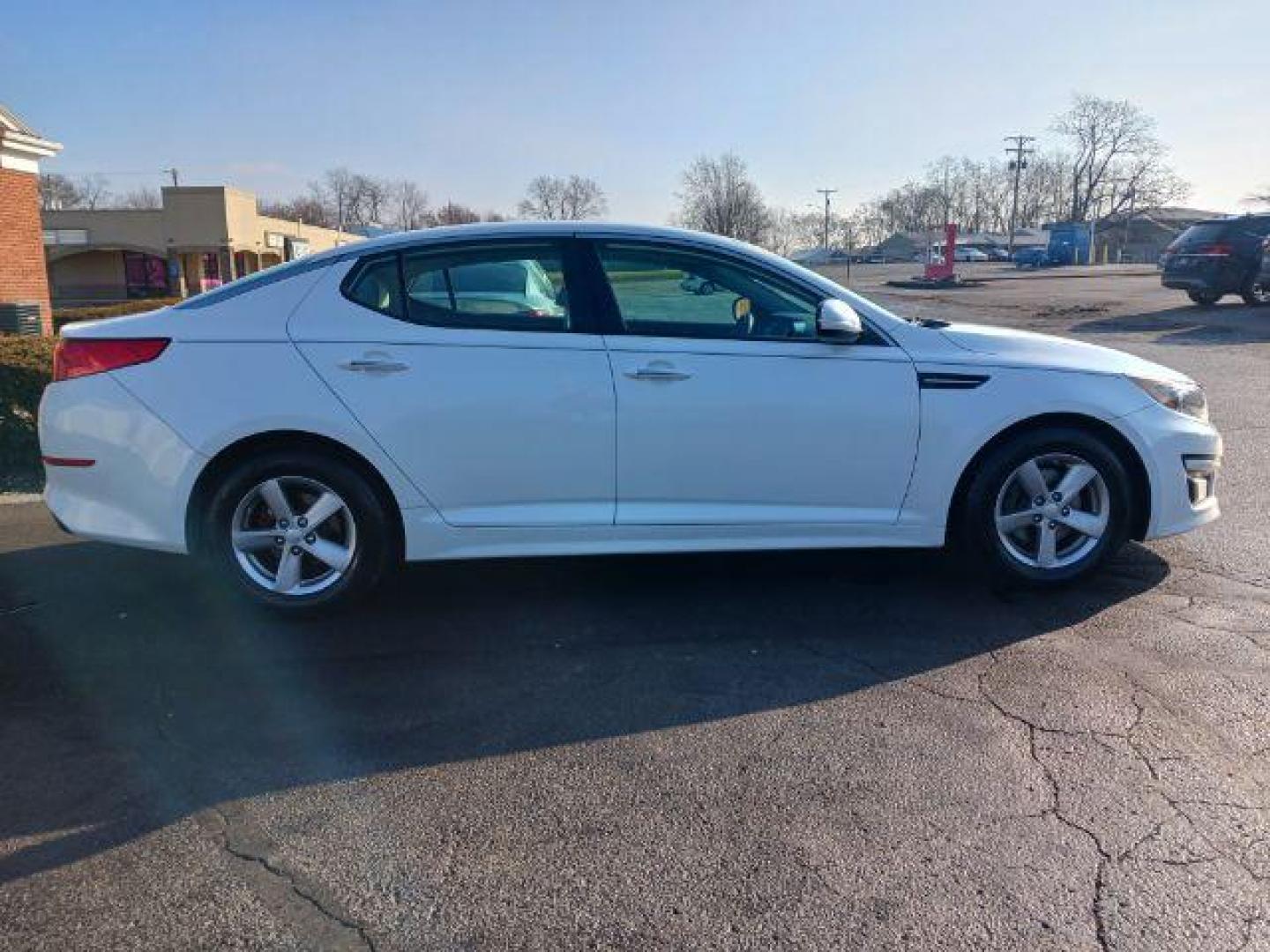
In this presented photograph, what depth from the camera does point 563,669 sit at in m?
3.83

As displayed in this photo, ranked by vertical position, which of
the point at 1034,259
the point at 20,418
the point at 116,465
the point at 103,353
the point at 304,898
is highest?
the point at 1034,259

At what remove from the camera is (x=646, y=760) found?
3133 millimetres

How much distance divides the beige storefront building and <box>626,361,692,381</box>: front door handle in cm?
4576

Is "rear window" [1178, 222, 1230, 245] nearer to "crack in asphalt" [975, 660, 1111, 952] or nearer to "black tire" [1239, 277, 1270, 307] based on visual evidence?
"black tire" [1239, 277, 1270, 307]

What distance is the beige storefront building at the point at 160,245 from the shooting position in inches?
1914

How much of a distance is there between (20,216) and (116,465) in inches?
660

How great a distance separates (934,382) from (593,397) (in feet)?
5.04

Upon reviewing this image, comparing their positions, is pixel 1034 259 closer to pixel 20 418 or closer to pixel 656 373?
pixel 20 418

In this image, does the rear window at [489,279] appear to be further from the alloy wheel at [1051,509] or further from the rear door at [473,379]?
the alloy wheel at [1051,509]

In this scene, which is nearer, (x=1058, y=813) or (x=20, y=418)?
(x=1058, y=813)

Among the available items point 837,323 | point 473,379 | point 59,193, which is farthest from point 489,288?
point 59,193

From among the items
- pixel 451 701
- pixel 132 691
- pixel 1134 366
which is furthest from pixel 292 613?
pixel 1134 366

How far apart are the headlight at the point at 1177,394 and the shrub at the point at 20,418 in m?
7.12

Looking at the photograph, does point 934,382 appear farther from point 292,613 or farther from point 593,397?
point 292,613
